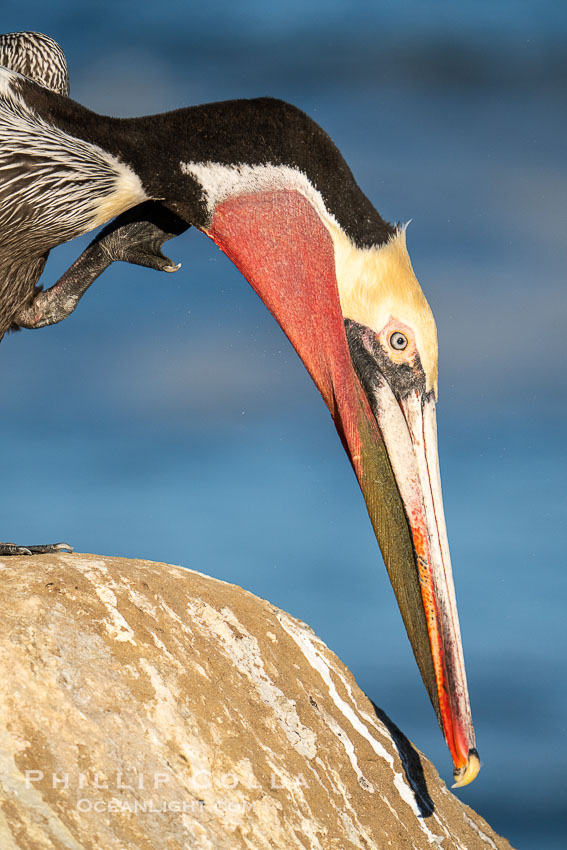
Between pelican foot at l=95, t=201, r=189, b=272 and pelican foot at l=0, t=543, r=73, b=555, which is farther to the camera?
pelican foot at l=95, t=201, r=189, b=272

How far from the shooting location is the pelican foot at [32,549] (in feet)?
19.1

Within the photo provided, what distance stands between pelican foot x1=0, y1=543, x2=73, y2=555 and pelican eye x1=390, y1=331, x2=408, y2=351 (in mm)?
2407

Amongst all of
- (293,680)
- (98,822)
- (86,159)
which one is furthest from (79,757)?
(86,159)

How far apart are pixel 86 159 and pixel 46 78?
2.72m

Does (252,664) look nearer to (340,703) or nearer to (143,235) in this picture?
(340,703)

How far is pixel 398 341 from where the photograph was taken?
5539 millimetres

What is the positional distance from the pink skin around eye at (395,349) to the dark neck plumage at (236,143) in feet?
1.64

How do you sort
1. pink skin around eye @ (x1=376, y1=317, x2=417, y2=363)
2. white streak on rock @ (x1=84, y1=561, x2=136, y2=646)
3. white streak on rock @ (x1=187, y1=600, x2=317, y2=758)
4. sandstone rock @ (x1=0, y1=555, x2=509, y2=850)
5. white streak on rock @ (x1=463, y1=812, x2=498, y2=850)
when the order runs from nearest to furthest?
sandstone rock @ (x1=0, y1=555, x2=509, y2=850) < white streak on rock @ (x1=84, y1=561, x2=136, y2=646) < white streak on rock @ (x1=187, y1=600, x2=317, y2=758) < pink skin around eye @ (x1=376, y1=317, x2=417, y2=363) < white streak on rock @ (x1=463, y1=812, x2=498, y2=850)

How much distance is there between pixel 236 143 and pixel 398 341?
153cm

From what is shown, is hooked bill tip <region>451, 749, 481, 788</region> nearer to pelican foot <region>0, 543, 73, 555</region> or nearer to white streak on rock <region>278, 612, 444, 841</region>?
white streak on rock <region>278, 612, 444, 841</region>

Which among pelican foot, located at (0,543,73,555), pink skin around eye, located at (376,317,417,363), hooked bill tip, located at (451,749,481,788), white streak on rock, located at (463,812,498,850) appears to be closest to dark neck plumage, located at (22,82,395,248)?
pink skin around eye, located at (376,317,417,363)

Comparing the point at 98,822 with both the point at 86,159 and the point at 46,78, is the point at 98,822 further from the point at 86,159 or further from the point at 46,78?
the point at 46,78

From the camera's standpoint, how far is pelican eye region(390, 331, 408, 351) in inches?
217

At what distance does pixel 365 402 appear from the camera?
18.7ft
